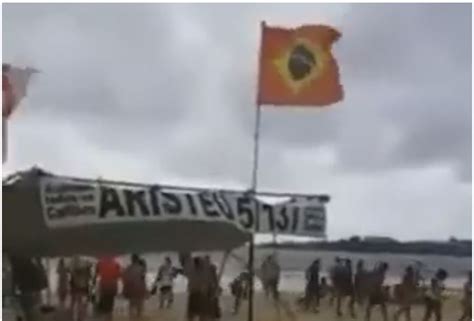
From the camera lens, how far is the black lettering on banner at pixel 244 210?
13.1 m

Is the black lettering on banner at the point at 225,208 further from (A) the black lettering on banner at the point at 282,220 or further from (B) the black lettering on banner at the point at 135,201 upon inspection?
(B) the black lettering on banner at the point at 135,201

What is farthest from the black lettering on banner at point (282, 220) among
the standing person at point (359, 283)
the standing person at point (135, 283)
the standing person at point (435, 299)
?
the standing person at point (359, 283)

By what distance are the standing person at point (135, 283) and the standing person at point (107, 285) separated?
0.14m

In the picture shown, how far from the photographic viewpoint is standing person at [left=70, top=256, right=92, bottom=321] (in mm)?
15094

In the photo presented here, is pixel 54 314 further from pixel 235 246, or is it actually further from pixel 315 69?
pixel 315 69

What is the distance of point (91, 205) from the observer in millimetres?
12594

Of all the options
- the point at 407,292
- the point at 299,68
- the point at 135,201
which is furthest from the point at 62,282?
the point at 299,68

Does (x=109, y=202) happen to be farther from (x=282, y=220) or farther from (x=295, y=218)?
(x=295, y=218)

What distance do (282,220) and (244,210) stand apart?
15.9 inches

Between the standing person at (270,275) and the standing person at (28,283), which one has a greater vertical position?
the standing person at (270,275)

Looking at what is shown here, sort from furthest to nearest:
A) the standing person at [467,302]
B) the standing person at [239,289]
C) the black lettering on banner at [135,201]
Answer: the standing person at [239,289]
the standing person at [467,302]
the black lettering on banner at [135,201]

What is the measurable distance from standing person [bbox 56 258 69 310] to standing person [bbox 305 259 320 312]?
468cm

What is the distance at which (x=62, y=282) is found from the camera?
644 inches

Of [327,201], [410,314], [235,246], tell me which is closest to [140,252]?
[235,246]
